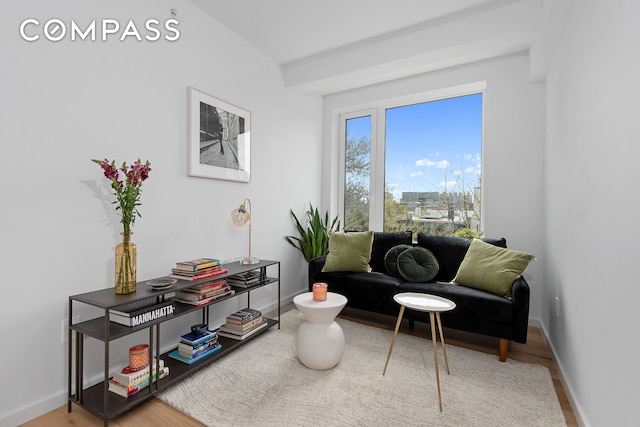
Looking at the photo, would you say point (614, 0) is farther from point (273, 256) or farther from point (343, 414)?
point (273, 256)

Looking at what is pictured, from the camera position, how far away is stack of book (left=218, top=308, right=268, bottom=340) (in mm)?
2504

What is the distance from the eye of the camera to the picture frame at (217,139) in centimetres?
249

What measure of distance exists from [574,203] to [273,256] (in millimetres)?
2722

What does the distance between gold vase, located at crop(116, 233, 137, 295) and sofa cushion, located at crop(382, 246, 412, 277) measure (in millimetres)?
2237

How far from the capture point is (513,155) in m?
3.15

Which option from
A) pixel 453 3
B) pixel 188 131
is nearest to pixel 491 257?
pixel 453 3

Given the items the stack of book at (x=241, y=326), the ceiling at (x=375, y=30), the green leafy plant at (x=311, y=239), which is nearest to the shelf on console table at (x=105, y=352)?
the stack of book at (x=241, y=326)

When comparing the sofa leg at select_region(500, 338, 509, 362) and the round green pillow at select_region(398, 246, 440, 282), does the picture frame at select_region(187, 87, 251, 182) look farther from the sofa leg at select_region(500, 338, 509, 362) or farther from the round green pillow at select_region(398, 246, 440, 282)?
the sofa leg at select_region(500, 338, 509, 362)

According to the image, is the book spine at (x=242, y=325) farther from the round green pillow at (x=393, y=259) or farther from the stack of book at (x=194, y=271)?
the round green pillow at (x=393, y=259)

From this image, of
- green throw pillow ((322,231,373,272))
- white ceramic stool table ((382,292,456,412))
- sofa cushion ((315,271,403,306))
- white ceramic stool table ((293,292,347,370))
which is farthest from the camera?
→ green throw pillow ((322,231,373,272))

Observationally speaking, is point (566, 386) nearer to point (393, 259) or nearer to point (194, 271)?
point (393, 259)

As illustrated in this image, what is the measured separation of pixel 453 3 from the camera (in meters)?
2.53

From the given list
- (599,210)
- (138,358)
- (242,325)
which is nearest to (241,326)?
(242,325)

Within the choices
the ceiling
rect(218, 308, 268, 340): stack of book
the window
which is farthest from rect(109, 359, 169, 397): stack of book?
the window
